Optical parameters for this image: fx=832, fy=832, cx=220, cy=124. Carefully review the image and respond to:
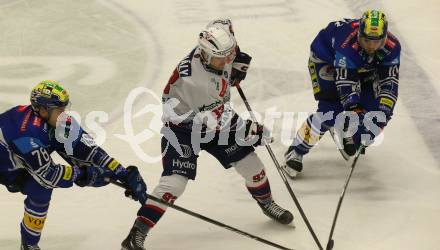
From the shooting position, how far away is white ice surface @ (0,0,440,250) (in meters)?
5.03

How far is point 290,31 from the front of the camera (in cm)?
734

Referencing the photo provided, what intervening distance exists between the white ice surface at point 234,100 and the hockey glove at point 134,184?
1.76ft

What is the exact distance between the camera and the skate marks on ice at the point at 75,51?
653 cm

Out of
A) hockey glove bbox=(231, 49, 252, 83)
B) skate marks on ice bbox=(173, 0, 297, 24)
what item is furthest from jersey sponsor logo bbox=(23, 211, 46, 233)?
skate marks on ice bbox=(173, 0, 297, 24)

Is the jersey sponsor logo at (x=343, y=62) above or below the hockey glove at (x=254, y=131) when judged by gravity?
above

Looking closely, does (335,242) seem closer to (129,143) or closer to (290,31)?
(129,143)

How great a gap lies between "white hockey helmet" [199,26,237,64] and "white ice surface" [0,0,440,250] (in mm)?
1192

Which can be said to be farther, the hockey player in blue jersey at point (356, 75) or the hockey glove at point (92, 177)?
the hockey player in blue jersey at point (356, 75)

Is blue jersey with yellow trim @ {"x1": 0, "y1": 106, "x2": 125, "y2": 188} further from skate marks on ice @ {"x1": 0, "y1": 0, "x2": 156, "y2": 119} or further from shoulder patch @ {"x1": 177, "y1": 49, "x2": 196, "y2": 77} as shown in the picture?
skate marks on ice @ {"x1": 0, "y1": 0, "x2": 156, "y2": 119}

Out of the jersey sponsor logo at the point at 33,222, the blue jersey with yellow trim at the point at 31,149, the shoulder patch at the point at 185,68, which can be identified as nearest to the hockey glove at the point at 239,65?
the shoulder patch at the point at 185,68

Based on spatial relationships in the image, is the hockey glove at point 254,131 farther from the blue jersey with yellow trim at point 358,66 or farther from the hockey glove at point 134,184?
the hockey glove at point 134,184

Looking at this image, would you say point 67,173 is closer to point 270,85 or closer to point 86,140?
point 86,140

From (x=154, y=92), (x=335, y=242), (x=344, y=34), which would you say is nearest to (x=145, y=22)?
(x=154, y=92)

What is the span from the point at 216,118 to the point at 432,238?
1.46m
